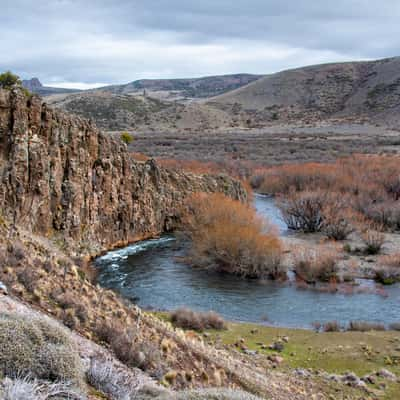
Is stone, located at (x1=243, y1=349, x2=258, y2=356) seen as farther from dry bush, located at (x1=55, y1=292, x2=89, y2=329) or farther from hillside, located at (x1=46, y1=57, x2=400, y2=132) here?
hillside, located at (x1=46, y1=57, x2=400, y2=132)

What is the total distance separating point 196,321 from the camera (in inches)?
769

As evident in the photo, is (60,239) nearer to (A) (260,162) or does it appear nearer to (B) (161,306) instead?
(B) (161,306)

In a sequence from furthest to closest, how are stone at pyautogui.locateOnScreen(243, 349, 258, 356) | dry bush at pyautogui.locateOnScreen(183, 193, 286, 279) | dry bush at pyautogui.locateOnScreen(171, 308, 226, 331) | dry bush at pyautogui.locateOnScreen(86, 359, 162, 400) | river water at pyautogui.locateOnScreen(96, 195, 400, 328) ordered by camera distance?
dry bush at pyautogui.locateOnScreen(183, 193, 286, 279) → river water at pyautogui.locateOnScreen(96, 195, 400, 328) → dry bush at pyautogui.locateOnScreen(171, 308, 226, 331) → stone at pyautogui.locateOnScreen(243, 349, 258, 356) → dry bush at pyautogui.locateOnScreen(86, 359, 162, 400)

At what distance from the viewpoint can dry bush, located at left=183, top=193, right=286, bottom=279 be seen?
93.3 ft

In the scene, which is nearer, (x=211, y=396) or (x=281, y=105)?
(x=211, y=396)

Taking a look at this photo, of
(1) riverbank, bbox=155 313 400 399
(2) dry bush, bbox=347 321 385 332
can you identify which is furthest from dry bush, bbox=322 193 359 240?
(1) riverbank, bbox=155 313 400 399

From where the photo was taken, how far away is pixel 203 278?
28.0 meters

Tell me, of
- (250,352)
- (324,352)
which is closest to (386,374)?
(324,352)

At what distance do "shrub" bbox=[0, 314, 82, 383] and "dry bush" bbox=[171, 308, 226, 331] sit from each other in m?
12.8

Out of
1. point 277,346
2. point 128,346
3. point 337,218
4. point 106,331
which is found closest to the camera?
point 128,346

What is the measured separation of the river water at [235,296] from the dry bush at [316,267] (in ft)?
4.42

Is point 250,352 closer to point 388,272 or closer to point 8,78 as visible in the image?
point 388,272

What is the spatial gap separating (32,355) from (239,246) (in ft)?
76.0

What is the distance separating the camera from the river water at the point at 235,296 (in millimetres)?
22672
